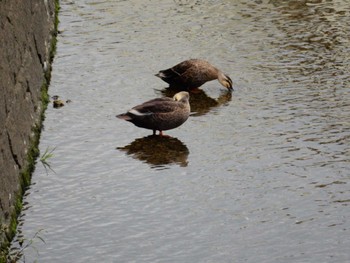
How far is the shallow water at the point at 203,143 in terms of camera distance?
9.72 metres

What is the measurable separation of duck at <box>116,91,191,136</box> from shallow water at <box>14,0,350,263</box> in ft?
0.69

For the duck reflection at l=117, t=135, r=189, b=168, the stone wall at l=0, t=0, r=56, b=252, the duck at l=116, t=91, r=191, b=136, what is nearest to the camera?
the stone wall at l=0, t=0, r=56, b=252

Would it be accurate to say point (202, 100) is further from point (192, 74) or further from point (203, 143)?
point (203, 143)

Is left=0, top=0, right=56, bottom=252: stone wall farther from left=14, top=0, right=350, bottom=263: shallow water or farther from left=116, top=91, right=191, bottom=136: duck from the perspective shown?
Result: left=116, top=91, right=191, bottom=136: duck

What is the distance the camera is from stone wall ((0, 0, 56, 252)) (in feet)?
33.6

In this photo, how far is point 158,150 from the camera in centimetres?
1252

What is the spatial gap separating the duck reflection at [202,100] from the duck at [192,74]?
0.15 meters

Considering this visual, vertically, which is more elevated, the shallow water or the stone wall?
the stone wall

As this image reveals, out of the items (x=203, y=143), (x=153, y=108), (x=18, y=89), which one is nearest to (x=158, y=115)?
(x=153, y=108)

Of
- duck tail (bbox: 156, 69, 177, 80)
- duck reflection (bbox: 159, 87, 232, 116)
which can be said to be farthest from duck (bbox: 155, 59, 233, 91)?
duck reflection (bbox: 159, 87, 232, 116)

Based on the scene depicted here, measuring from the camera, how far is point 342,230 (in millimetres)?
9781

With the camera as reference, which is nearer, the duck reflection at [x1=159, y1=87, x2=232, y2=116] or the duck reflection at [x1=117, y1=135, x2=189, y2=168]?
the duck reflection at [x1=117, y1=135, x2=189, y2=168]

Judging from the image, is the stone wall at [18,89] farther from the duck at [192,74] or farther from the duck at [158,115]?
the duck at [192,74]

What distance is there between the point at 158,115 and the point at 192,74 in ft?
6.94
